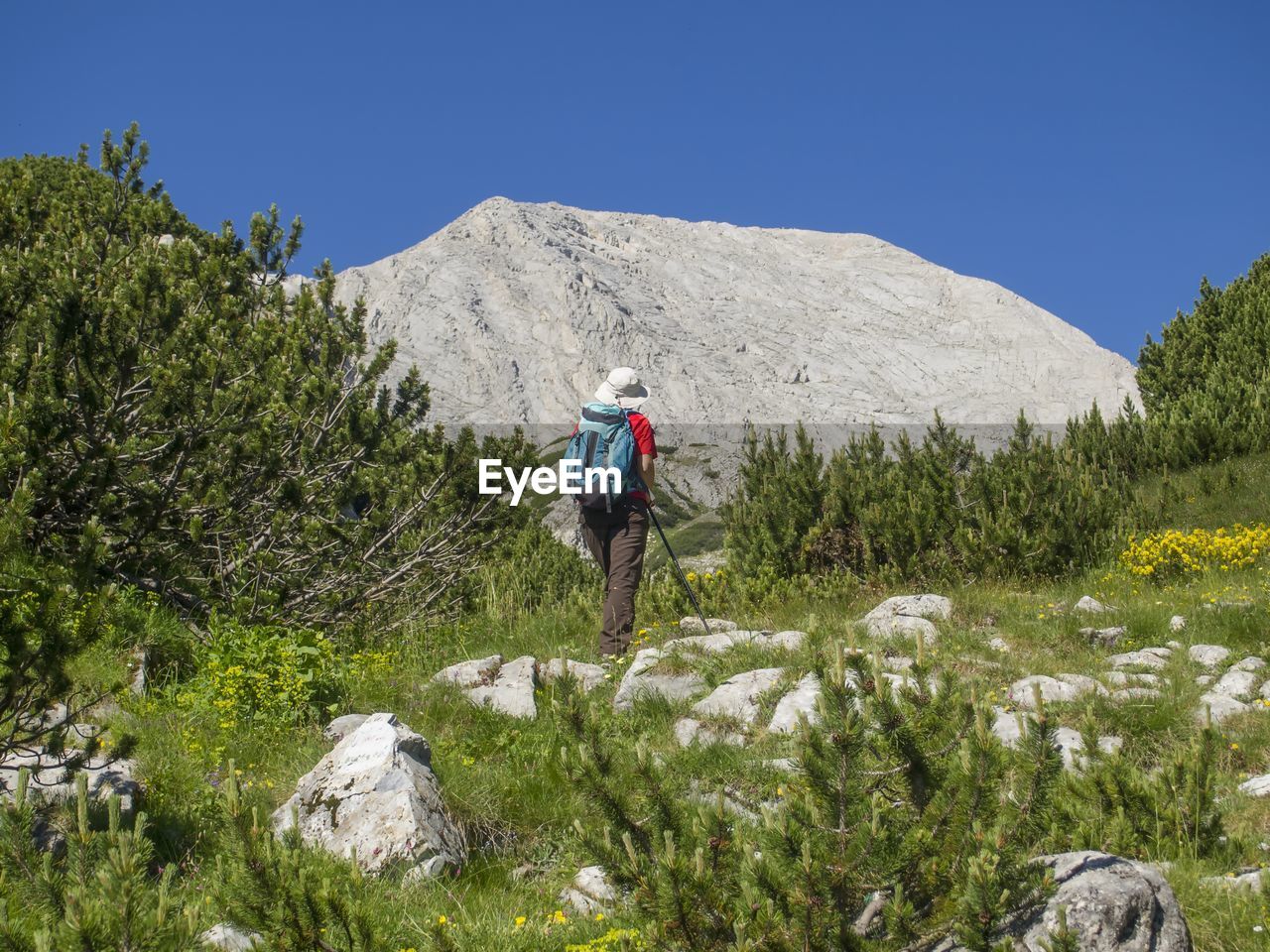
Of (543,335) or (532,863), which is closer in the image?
(532,863)

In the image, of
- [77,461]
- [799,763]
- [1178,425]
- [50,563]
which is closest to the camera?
[799,763]

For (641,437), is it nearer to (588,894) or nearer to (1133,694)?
(1133,694)

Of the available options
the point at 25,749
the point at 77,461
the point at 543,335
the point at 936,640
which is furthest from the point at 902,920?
the point at 543,335

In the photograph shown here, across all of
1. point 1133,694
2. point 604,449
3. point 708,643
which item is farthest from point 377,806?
point 1133,694

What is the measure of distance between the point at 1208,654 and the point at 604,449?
4577 millimetres

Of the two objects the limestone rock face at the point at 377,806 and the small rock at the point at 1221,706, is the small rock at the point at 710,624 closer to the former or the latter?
the small rock at the point at 1221,706

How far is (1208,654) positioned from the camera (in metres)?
7.35

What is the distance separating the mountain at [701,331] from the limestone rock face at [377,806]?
99.5 meters

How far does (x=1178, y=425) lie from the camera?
17.7 metres

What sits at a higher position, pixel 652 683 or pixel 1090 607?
pixel 1090 607

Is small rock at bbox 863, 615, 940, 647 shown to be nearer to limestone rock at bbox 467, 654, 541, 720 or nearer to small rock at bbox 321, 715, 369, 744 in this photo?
limestone rock at bbox 467, 654, 541, 720

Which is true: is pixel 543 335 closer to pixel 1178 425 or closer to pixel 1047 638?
pixel 1178 425

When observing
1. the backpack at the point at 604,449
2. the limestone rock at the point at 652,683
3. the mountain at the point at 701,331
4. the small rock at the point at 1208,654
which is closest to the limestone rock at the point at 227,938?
the limestone rock at the point at 652,683

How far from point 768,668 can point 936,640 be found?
151 centimetres
